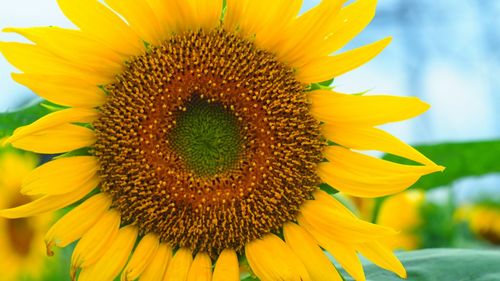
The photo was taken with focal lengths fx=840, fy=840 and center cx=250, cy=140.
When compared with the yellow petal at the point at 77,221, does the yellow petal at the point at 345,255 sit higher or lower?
higher

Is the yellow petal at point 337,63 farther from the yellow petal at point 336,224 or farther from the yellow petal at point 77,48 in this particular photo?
the yellow petal at point 77,48

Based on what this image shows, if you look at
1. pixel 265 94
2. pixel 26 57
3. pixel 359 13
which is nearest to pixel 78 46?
pixel 26 57

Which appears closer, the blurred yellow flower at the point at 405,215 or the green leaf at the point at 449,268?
the green leaf at the point at 449,268

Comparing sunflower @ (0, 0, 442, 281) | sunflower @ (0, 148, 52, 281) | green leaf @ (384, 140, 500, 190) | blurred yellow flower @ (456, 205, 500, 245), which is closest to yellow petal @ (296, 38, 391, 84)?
sunflower @ (0, 0, 442, 281)

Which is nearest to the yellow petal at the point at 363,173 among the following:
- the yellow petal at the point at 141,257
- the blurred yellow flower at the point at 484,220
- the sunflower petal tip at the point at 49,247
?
the yellow petal at the point at 141,257

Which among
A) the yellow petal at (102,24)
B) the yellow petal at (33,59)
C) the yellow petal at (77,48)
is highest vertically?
the yellow petal at (102,24)

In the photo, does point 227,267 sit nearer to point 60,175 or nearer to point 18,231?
point 60,175

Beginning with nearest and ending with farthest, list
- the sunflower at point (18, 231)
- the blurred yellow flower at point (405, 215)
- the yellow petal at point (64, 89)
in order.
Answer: the yellow petal at point (64, 89) → the sunflower at point (18, 231) → the blurred yellow flower at point (405, 215)
